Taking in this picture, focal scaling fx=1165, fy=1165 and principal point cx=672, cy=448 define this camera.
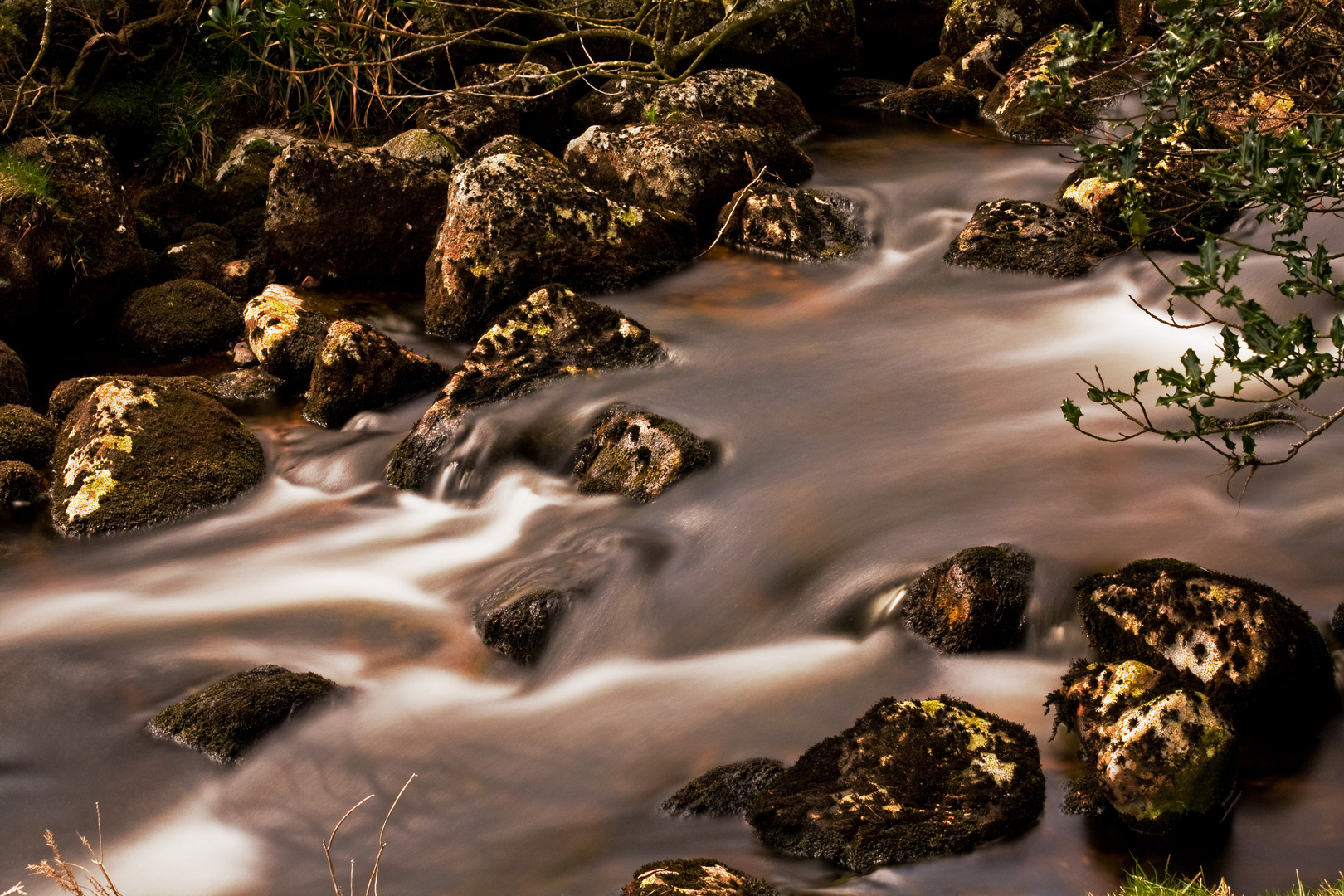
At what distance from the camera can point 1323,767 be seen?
3.68m

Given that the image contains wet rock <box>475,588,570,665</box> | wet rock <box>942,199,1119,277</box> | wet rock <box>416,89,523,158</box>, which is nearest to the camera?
wet rock <box>475,588,570,665</box>

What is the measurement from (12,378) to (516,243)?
320cm

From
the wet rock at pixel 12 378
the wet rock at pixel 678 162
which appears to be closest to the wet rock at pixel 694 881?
the wet rock at pixel 12 378

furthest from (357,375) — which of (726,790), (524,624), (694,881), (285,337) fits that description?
(694,881)

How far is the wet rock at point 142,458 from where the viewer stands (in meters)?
6.04

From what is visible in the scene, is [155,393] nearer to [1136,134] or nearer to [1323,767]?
[1136,134]

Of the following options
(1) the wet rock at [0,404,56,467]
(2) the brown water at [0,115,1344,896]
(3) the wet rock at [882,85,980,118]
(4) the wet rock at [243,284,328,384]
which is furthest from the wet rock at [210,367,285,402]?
(3) the wet rock at [882,85,980,118]

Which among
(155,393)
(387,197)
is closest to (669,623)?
(155,393)

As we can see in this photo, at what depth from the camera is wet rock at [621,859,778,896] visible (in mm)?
3076

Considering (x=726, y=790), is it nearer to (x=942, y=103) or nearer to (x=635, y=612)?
(x=635, y=612)

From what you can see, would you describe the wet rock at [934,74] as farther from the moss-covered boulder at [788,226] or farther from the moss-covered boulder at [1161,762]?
the moss-covered boulder at [1161,762]

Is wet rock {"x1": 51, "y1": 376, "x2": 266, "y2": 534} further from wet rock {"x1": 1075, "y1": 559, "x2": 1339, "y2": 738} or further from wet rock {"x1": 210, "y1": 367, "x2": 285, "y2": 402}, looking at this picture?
wet rock {"x1": 1075, "y1": 559, "x2": 1339, "y2": 738}

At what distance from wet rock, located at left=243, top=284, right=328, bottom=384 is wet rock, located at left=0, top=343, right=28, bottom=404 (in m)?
1.36

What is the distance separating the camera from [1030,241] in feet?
25.6
